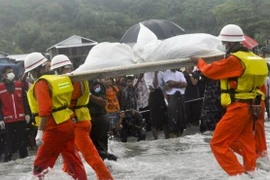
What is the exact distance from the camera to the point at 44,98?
6.02m

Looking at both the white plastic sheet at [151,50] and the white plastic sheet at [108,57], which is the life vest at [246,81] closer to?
the white plastic sheet at [151,50]

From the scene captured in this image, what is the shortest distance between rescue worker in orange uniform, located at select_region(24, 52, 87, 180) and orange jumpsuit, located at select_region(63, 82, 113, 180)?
1.08ft

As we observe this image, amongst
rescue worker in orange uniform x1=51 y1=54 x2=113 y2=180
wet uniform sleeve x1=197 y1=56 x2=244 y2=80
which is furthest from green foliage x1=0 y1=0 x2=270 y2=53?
wet uniform sleeve x1=197 y1=56 x2=244 y2=80

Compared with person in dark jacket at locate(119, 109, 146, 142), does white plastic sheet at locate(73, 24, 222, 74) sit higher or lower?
higher

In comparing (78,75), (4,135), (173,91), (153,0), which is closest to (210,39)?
(78,75)

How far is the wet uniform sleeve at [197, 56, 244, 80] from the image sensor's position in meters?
6.00

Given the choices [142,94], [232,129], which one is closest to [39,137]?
[232,129]

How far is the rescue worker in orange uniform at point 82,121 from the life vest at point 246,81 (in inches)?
68.1

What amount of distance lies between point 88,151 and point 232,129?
1.82 meters

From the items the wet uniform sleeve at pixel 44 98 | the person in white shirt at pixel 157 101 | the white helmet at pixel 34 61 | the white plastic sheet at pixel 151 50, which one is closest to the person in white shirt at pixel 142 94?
the person in white shirt at pixel 157 101

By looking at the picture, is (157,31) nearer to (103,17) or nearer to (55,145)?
(55,145)

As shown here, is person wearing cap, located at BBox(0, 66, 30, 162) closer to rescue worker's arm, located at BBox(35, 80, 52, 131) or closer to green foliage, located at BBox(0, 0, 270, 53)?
rescue worker's arm, located at BBox(35, 80, 52, 131)

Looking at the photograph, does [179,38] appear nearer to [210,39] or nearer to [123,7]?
[210,39]

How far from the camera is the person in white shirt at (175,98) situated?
11.3 metres
